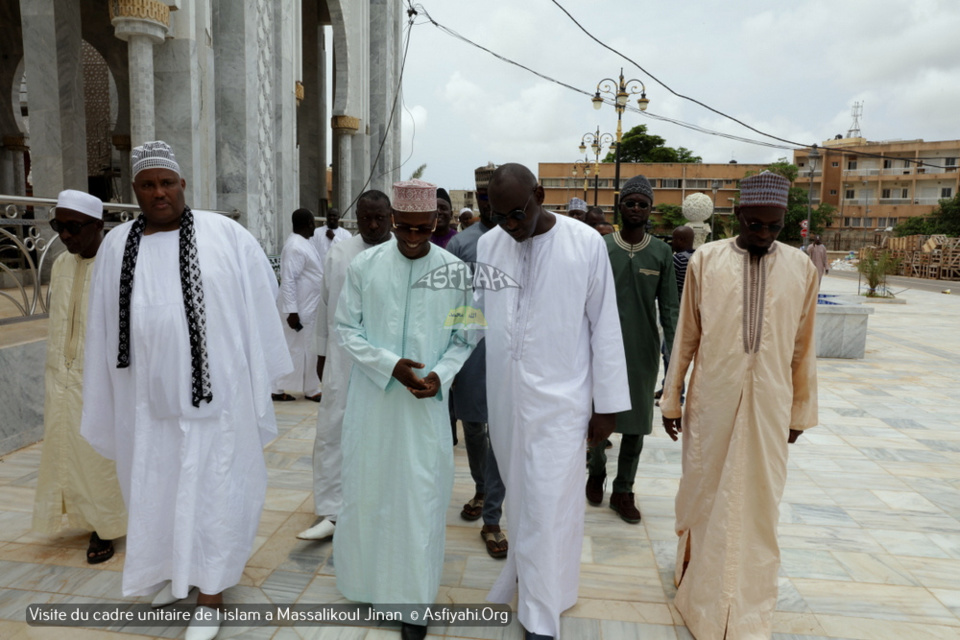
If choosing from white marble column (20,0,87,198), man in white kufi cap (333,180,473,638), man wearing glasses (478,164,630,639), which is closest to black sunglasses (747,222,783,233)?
man wearing glasses (478,164,630,639)

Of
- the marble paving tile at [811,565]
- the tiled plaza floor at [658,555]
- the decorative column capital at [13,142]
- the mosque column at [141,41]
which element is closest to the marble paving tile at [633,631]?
the tiled plaza floor at [658,555]

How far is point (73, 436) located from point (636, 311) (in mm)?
3241

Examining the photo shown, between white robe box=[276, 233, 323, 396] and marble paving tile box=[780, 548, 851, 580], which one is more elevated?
white robe box=[276, 233, 323, 396]

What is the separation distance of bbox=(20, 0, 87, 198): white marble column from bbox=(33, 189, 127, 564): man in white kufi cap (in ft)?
23.1

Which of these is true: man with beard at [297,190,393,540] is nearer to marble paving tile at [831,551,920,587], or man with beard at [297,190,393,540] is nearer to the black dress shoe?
the black dress shoe

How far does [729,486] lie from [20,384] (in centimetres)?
502

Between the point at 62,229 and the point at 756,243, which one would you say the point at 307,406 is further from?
the point at 756,243

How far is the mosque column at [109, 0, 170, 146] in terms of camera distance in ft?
20.1

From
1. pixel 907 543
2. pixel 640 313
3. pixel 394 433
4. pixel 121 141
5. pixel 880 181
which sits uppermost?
pixel 880 181

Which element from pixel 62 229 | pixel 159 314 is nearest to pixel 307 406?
pixel 62 229

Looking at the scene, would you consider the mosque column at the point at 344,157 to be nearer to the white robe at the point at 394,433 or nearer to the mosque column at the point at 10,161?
the mosque column at the point at 10,161

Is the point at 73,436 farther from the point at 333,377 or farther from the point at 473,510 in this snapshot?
the point at 473,510

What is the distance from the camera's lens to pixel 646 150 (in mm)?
66812

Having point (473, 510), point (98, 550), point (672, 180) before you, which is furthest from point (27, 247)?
point (672, 180)
